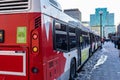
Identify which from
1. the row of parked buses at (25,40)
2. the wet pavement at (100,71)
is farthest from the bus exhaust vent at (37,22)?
the wet pavement at (100,71)

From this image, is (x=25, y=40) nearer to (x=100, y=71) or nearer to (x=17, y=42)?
(x=17, y=42)

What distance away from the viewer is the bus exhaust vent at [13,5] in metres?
5.83

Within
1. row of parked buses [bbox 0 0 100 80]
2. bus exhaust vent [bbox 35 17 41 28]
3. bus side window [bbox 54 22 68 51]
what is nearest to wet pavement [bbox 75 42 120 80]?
bus side window [bbox 54 22 68 51]

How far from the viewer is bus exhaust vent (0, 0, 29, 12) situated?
19.1 feet

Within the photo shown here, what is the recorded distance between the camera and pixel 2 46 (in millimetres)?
5938

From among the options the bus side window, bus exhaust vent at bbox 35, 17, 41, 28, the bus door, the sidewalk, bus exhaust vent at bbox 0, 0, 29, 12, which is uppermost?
bus exhaust vent at bbox 0, 0, 29, 12

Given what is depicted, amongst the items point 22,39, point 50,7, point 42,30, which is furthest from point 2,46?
point 50,7

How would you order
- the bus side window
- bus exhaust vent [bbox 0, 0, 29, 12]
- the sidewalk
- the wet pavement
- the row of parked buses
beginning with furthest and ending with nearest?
the sidewalk, the wet pavement, the bus side window, bus exhaust vent [bbox 0, 0, 29, 12], the row of parked buses

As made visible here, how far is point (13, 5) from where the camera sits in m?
5.92

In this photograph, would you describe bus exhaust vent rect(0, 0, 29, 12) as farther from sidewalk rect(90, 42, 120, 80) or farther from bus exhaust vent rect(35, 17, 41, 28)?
sidewalk rect(90, 42, 120, 80)

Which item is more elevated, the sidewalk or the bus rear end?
the bus rear end

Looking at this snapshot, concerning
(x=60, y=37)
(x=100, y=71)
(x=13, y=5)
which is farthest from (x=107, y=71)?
(x=13, y=5)

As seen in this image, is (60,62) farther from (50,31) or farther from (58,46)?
(50,31)

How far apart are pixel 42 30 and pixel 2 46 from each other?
961 millimetres
